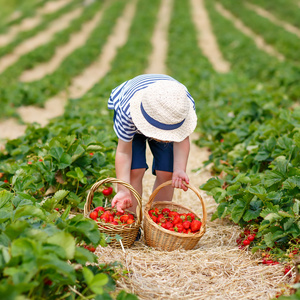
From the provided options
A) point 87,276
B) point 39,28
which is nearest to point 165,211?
point 87,276

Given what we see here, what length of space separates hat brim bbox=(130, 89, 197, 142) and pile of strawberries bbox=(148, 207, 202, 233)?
0.74 m

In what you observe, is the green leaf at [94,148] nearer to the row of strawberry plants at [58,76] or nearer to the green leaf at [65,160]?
the green leaf at [65,160]

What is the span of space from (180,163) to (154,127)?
0.50 meters

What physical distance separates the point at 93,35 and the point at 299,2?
18.7 metres

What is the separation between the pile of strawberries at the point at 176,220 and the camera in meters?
3.04

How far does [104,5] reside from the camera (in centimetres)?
3447

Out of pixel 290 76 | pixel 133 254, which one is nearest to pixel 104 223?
pixel 133 254

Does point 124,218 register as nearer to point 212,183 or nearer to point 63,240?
point 212,183

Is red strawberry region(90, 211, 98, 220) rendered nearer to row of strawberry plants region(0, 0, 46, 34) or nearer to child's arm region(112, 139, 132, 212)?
child's arm region(112, 139, 132, 212)

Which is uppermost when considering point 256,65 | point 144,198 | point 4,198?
point 4,198

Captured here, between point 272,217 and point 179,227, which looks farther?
point 179,227

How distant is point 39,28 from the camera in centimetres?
2408

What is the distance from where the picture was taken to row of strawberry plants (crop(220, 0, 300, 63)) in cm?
1641

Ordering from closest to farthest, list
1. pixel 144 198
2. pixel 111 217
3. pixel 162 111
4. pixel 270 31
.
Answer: pixel 162 111 < pixel 111 217 < pixel 144 198 < pixel 270 31
